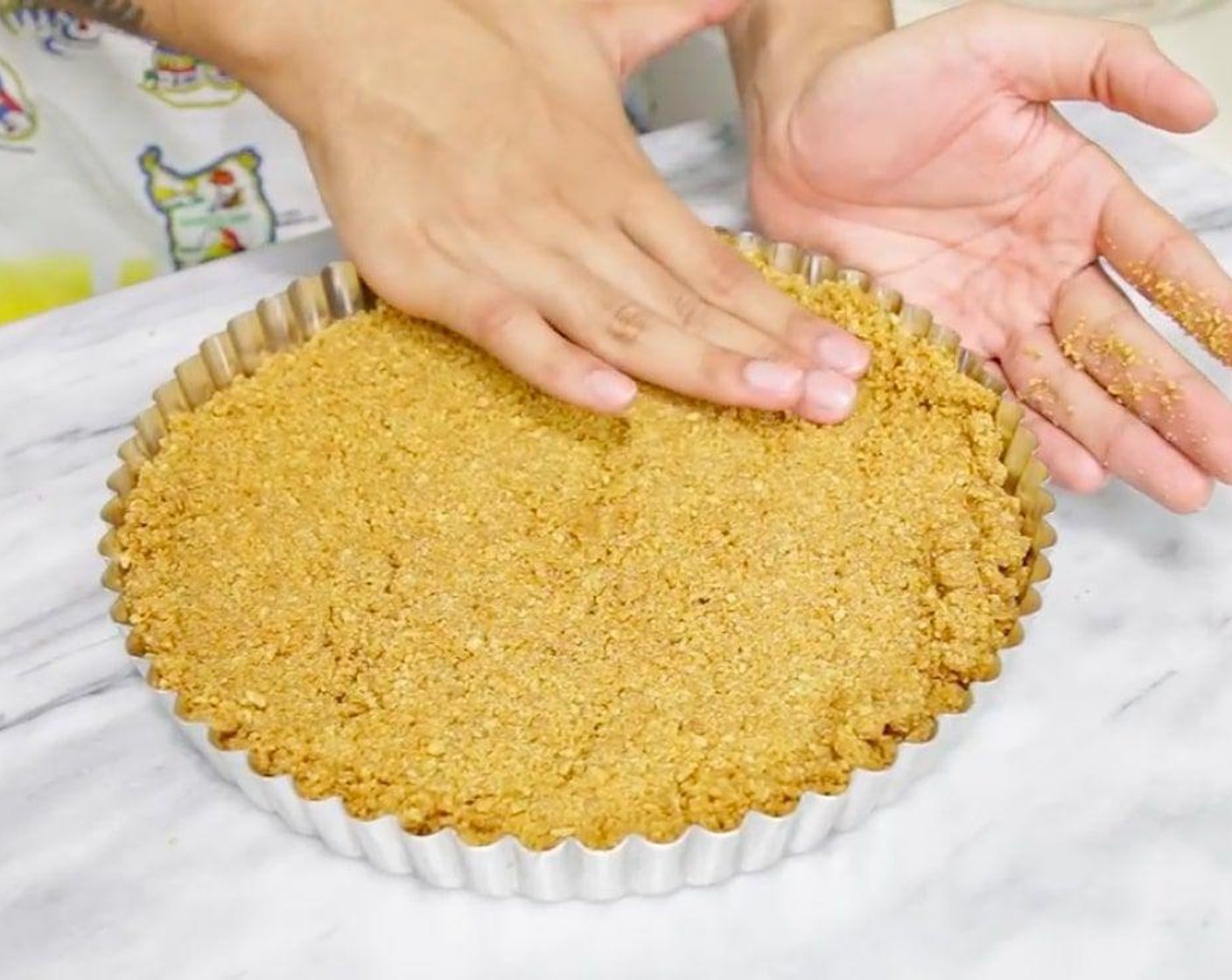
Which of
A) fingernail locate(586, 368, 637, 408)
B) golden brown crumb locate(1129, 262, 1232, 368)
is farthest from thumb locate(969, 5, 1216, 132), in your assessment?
fingernail locate(586, 368, 637, 408)

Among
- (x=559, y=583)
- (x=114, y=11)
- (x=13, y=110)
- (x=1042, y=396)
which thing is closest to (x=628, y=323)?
(x=559, y=583)

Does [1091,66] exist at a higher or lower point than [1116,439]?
higher

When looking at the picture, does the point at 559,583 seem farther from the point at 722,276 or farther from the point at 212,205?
the point at 212,205

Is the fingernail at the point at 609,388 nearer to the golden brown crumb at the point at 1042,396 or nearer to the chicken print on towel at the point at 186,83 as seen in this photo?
the golden brown crumb at the point at 1042,396

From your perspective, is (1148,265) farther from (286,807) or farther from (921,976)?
(286,807)

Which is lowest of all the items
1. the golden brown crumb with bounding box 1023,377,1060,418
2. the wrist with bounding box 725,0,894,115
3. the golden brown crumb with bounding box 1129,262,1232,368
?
the golden brown crumb with bounding box 1023,377,1060,418

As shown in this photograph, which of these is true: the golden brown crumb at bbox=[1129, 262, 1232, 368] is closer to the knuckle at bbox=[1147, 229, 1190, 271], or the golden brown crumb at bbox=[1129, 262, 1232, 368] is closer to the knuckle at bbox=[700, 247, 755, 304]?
the knuckle at bbox=[1147, 229, 1190, 271]
